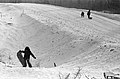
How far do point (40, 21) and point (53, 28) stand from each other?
390 cm

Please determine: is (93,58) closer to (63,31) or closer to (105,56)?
(105,56)

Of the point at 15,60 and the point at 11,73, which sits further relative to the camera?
the point at 15,60

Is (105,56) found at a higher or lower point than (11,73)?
lower

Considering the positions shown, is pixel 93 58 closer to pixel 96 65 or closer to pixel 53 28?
pixel 96 65

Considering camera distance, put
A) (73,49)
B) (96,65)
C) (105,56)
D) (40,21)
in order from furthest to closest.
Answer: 1. (40,21)
2. (73,49)
3. (105,56)
4. (96,65)

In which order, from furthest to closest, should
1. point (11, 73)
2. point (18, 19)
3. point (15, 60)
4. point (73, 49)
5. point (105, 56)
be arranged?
point (18, 19)
point (73, 49)
point (15, 60)
point (105, 56)
point (11, 73)

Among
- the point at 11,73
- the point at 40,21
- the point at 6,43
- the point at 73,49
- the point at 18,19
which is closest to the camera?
the point at 11,73

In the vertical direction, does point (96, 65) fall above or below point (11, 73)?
below

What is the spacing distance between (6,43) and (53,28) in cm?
675

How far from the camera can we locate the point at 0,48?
21328mm

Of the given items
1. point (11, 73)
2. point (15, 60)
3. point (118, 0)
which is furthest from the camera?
point (118, 0)

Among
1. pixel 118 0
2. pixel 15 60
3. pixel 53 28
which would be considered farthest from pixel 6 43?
pixel 118 0

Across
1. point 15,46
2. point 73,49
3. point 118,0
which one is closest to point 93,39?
point 73,49

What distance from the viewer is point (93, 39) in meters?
21.9
